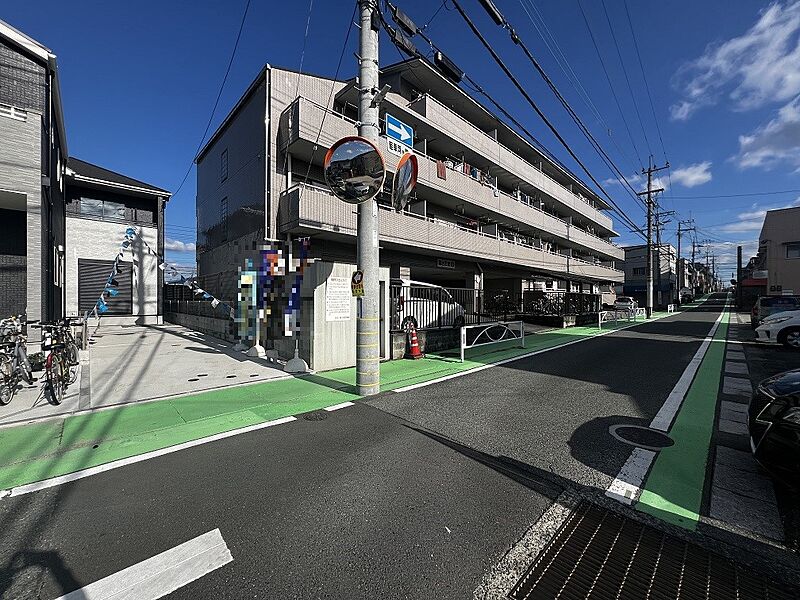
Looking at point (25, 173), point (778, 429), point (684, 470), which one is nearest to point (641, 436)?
point (684, 470)

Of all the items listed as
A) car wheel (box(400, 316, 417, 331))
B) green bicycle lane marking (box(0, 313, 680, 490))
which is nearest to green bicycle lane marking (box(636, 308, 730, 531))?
green bicycle lane marking (box(0, 313, 680, 490))

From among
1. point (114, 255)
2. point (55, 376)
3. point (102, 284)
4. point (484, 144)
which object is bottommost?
point (55, 376)

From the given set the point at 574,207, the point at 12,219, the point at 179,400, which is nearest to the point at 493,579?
the point at 179,400

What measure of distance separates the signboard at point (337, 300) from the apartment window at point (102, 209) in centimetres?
1807

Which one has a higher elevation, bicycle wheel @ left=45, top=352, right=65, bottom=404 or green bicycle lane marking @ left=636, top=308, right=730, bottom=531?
bicycle wheel @ left=45, top=352, right=65, bottom=404

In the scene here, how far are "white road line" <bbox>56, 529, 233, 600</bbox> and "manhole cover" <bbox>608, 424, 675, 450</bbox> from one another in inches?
174

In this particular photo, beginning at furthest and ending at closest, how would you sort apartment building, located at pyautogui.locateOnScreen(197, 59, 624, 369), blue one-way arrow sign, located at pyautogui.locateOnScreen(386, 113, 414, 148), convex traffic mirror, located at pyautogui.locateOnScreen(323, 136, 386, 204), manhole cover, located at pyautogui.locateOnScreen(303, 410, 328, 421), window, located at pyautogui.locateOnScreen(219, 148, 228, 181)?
window, located at pyautogui.locateOnScreen(219, 148, 228, 181), blue one-way arrow sign, located at pyautogui.locateOnScreen(386, 113, 414, 148), apartment building, located at pyautogui.locateOnScreen(197, 59, 624, 369), convex traffic mirror, located at pyautogui.locateOnScreen(323, 136, 386, 204), manhole cover, located at pyautogui.locateOnScreen(303, 410, 328, 421)

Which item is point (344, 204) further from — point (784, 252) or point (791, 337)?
point (784, 252)

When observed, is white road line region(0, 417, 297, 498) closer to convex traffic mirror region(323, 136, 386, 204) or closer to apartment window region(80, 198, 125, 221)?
convex traffic mirror region(323, 136, 386, 204)

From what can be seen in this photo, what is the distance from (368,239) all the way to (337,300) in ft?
7.52

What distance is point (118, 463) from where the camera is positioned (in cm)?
376

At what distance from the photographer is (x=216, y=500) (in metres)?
3.05

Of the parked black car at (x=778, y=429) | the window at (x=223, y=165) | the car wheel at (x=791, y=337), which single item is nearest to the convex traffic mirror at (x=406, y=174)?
the parked black car at (x=778, y=429)

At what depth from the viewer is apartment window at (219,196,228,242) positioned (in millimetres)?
16748
